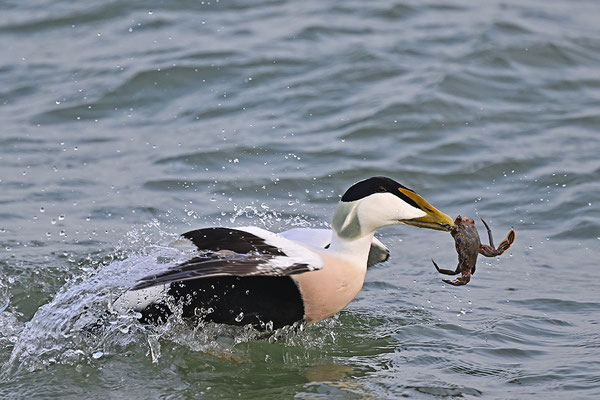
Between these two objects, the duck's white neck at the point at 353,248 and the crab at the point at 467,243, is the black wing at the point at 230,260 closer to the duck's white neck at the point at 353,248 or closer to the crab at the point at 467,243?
the duck's white neck at the point at 353,248

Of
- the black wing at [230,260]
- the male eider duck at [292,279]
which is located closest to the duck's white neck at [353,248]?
the male eider duck at [292,279]

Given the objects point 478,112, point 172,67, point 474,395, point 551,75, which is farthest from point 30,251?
point 551,75

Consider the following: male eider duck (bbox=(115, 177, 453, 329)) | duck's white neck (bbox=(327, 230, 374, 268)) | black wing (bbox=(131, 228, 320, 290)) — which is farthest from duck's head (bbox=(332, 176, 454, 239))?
black wing (bbox=(131, 228, 320, 290))

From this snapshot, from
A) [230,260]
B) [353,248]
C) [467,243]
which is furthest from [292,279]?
[467,243]

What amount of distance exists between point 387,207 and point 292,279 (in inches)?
24.2

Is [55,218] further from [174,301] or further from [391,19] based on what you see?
[391,19]

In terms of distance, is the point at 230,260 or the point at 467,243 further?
the point at 467,243

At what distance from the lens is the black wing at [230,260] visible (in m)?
4.53

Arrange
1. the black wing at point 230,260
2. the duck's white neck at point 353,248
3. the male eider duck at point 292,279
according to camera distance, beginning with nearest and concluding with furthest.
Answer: the black wing at point 230,260 < the male eider duck at point 292,279 < the duck's white neck at point 353,248

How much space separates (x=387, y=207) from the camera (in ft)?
16.7

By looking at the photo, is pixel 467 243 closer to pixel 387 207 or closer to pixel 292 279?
pixel 387 207

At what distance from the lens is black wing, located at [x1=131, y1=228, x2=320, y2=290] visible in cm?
453

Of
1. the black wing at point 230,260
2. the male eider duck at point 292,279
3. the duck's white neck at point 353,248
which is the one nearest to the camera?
the black wing at point 230,260

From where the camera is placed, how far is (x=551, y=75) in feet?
34.6
